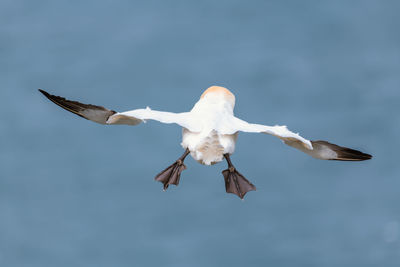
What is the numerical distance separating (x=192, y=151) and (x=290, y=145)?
83.3 inches

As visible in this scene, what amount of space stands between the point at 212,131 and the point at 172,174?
167cm

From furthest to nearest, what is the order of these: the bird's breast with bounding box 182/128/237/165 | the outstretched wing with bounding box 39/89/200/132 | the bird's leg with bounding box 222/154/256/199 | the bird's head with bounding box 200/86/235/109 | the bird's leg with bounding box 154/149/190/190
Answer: the bird's head with bounding box 200/86/235/109, the bird's leg with bounding box 222/154/256/199, the bird's leg with bounding box 154/149/190/190, the outstretched wing with bounding box 39/89/200/132, the bird's breast with bounding box 182/128/237/165

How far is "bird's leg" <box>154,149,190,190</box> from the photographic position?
24703 mm

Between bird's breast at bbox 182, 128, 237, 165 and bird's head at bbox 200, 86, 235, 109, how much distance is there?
65.3 inches

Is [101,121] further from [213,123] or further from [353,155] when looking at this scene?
[353,155]

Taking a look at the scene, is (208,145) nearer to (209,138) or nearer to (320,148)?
(209,138)

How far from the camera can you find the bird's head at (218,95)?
25328 mm

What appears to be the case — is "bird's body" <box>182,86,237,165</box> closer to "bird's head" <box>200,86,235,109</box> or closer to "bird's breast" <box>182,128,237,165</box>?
"bird's breast" <box>182,128,237,165</box>

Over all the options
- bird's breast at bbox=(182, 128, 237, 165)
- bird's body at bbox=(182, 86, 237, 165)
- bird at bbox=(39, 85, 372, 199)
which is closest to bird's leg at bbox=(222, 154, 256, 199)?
bird at bbox=(39, 85, 372, 199)

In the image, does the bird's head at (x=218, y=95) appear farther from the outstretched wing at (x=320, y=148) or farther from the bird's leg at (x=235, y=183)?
the bird's leg at (x=235, y=183)

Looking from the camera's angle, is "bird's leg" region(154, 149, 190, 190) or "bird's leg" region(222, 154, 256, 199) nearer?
"bird's leg" region(154, 149, 190, 190)

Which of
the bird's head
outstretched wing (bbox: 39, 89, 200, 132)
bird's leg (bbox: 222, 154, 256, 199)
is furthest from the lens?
the bird's head

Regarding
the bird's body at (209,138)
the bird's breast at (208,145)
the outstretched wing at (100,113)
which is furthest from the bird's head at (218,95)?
the bird's breast at (208,145)

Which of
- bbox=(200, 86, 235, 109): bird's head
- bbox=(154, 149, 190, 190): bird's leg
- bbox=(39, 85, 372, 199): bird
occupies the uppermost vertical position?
bbox=(200, 86, 235, 109): bird's head
